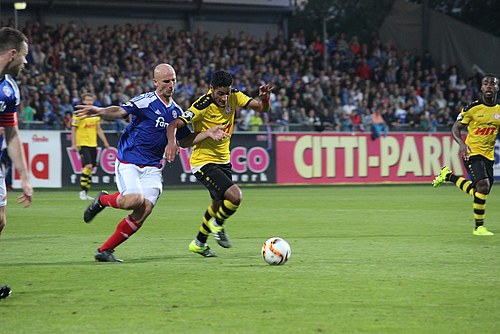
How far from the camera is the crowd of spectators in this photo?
28.9 meters

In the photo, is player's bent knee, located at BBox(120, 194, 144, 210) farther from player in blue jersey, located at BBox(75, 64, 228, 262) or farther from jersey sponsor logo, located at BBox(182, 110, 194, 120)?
jersey sponsor logo, located at BBox(182, 110, 194, 120)

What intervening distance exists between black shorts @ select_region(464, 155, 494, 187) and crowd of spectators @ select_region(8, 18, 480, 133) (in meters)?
14.7

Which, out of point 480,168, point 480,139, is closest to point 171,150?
point 480,168

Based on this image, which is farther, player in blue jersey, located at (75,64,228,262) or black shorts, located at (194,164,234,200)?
black shorts, located at (194,164,234,200)

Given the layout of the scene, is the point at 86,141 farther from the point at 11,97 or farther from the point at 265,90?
the point at 11,97

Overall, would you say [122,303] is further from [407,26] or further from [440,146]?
[407,26]

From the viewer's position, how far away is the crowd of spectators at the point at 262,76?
94.9 ft

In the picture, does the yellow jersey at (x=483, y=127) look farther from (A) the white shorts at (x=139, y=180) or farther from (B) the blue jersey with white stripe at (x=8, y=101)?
(B) the blue jersey with white stripe at (x=8, y=101)

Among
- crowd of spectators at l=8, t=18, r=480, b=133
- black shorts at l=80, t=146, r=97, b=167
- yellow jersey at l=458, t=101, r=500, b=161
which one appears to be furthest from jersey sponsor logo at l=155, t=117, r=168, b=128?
crowd of spectators at l=8, t=18, r=480, b=133

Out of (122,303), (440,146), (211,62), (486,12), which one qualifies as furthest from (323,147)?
(122,303)

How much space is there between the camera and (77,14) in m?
37.9

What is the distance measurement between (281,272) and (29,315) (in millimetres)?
3077

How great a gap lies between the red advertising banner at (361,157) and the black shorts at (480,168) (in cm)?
1477

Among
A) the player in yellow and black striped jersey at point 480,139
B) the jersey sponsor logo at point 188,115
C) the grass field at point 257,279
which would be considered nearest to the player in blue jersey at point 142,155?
the jersey sponsor logo at point 188,115
